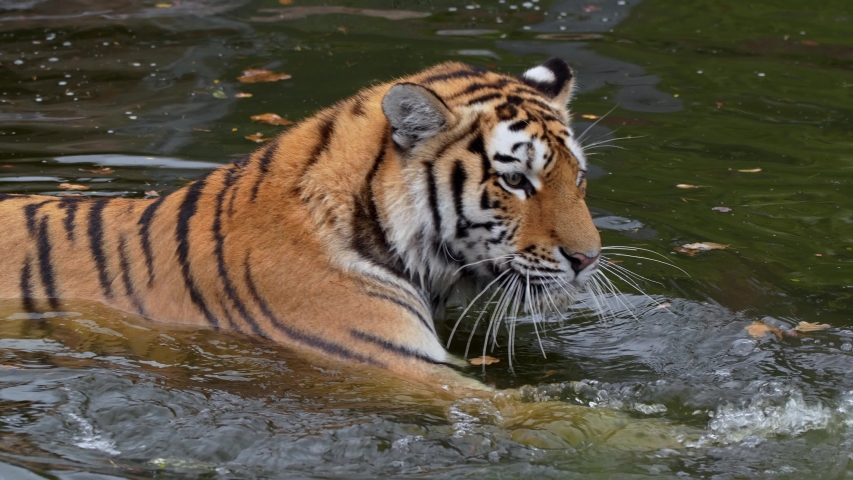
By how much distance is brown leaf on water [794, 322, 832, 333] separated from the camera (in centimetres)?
409

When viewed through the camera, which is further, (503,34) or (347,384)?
(503,34)

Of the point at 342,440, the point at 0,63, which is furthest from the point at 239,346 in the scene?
the point at 0,63

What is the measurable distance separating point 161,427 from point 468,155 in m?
1.30

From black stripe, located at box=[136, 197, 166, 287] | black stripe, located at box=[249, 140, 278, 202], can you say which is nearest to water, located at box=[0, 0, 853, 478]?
black stripe, located at box=[136, 197, 166, 287]

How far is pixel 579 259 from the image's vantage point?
344 centimetres

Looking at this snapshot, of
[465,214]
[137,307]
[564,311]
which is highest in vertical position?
[465,214]

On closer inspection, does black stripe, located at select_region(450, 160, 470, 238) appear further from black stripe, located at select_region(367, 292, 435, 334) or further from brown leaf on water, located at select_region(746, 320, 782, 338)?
brown leaf on water, located at select_region(746, 320, 782, 338)

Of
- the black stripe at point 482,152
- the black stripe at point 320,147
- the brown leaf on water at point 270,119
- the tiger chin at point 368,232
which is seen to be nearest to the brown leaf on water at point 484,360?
the tiger chin at point 368,232

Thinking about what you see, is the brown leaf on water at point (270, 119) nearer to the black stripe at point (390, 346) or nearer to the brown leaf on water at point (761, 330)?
the black stripe at point (390, 346)

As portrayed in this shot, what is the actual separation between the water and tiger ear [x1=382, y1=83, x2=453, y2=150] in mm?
802

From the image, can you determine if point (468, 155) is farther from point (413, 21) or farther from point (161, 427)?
point (413, 21)

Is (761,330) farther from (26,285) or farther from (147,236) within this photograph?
(26,285)

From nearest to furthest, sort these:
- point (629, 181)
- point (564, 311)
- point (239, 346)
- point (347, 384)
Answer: point (347, 384) < point (239, 346) < point (564, 311) < point (629, 181)

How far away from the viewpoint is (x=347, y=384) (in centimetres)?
348
